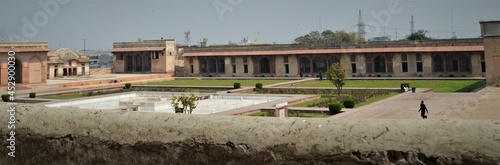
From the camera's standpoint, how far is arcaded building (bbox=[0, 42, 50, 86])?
94.5 feet

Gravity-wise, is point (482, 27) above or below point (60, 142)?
above

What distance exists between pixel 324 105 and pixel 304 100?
1.92 m

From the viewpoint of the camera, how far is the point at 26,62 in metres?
29.8

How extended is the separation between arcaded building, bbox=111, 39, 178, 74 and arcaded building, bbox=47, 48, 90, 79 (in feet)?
17.3

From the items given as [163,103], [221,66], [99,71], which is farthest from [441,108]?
[99,71]

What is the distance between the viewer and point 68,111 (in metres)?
3.25

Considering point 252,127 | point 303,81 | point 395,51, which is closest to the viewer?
point 252,127

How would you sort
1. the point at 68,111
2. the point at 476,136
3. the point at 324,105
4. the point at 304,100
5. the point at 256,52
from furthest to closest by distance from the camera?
the point at 256,52 → the point at 304,100 → the point at 324,105 → the point at 68,111 → the point at 476,136

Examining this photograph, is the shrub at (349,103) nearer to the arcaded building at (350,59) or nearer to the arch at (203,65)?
the arcaded building at (350,59)

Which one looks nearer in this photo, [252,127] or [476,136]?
[476,136]

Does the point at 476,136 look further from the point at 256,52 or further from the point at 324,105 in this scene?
the point at 256,52

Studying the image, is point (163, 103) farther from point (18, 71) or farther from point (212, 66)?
point (212, 66)

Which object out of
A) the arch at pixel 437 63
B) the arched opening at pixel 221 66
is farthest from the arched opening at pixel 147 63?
the arch at pixel 437 63

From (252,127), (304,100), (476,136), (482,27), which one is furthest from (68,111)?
(482,27)
